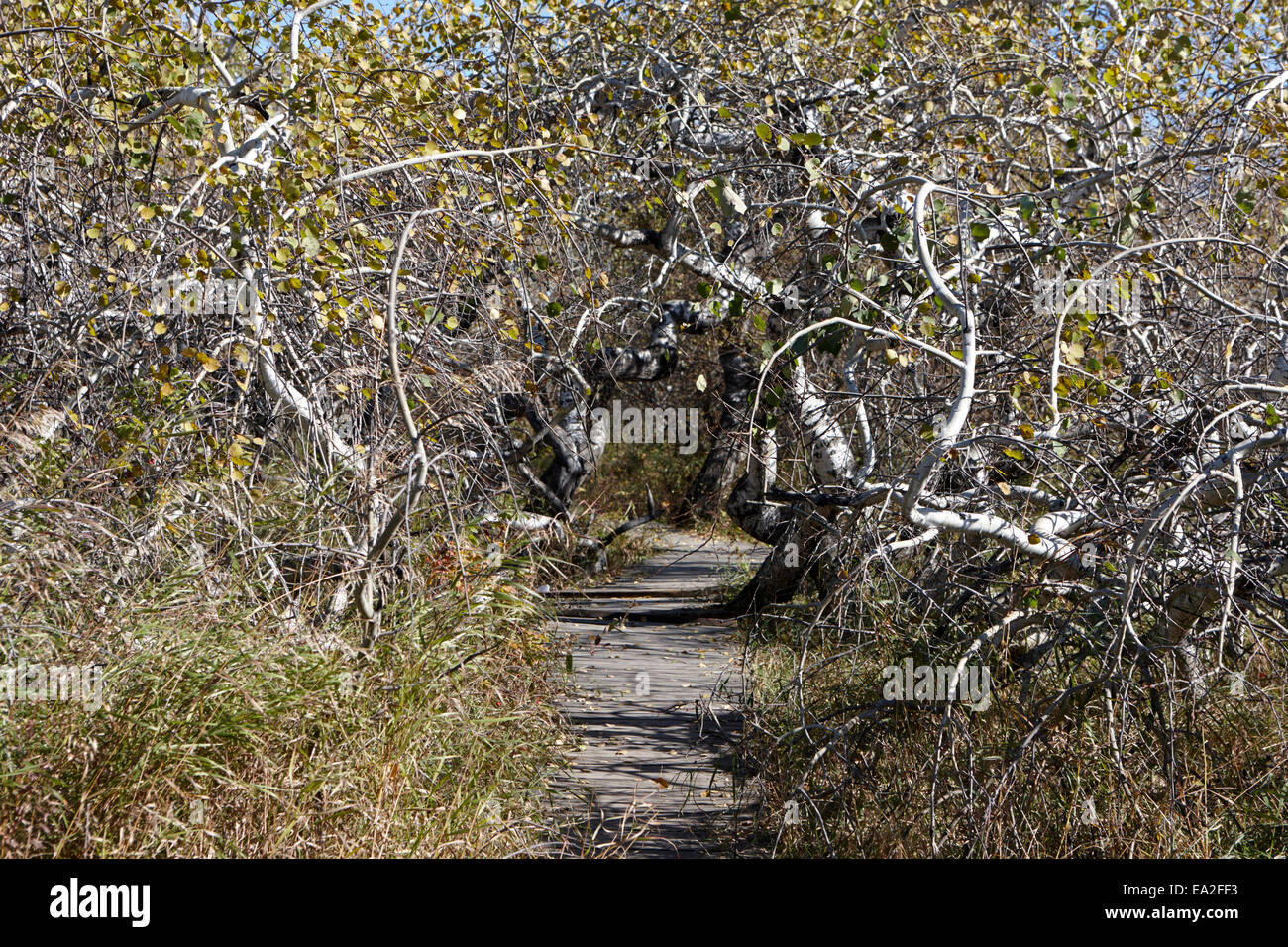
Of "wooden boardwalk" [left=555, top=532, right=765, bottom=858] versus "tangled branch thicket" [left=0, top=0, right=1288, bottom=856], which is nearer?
"tangled branch thicket" [left=0, top=0, right=1288, bottom=856]

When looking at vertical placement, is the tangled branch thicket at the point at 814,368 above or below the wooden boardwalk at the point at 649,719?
above

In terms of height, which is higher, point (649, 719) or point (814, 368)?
point (814, 368)

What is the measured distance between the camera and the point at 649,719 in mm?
6398

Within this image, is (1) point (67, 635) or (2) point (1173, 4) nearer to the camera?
(1) point (67, 635)

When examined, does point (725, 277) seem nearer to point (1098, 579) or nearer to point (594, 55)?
point (594, 55)

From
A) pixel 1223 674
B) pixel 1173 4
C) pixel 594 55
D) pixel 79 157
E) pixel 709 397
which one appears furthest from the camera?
pixel 709 397

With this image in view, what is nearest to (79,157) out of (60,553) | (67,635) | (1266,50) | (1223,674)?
(60,553)

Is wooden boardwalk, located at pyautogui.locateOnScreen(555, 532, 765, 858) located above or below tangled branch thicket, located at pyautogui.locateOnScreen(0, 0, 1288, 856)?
below

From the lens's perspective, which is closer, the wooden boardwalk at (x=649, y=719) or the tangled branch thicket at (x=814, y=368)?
the tangled branch thicket at (x=814, y=368)

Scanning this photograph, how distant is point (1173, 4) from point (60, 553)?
6804 millimetres

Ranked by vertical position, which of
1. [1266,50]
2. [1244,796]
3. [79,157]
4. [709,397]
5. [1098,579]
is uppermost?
[1266,50]

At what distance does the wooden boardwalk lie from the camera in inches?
182

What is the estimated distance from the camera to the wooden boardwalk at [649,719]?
4613mm

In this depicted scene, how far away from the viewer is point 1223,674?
13.3ft
